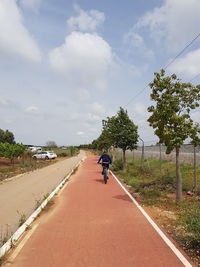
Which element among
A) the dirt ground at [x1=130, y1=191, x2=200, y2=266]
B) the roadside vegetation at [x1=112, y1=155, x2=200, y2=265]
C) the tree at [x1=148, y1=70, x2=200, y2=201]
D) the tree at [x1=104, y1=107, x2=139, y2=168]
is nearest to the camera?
the dirt ground at [x1=130, y1=191, x2=200, y2=266]

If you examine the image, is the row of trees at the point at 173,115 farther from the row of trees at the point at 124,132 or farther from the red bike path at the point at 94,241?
the row of trees at the point at 124,132

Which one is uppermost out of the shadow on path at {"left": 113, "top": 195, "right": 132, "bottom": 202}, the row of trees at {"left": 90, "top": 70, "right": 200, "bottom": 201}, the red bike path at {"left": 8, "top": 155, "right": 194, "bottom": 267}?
the row of trees at {"left": 90, "top": 70, "right": 200, "bottom": 201}

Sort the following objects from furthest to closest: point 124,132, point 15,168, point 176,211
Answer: point 15,168 < point 124,132 < point 176,211

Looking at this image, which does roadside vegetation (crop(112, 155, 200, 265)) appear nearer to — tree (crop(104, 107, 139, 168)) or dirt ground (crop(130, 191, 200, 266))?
dirt ground (crop(130, 191, 200, 266))

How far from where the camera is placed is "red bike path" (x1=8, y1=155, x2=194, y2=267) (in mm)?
4652

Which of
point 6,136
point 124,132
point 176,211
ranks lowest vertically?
point 176,211

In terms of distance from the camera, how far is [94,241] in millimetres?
5668

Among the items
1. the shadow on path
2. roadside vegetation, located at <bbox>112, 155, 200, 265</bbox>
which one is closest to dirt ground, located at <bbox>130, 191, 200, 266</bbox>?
roadside vegetation, located at <bbox>112, 155, 200, 265</bbox>

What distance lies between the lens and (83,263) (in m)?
4.55

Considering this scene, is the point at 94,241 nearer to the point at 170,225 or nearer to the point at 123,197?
the point at 170,225

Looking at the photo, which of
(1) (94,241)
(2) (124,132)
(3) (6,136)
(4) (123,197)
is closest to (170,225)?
(1) (94,241)

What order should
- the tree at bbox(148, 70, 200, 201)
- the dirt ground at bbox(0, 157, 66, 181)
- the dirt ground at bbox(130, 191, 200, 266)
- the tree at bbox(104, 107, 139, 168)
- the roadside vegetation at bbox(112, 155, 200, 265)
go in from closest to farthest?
the dirt ground at bbox(130, 191, 200, 266), the roadside vegetation at bbox(112, 155, 200, 265), the tree at bbox(148, 70, 200, 201), the dirt ground at bbox(0, 157, 66, 181), the tree at bbox(104, 107, 139, 168)

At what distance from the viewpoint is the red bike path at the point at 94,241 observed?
465cm

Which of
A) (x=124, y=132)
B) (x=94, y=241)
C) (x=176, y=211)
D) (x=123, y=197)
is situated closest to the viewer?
(x=94, y=241)
